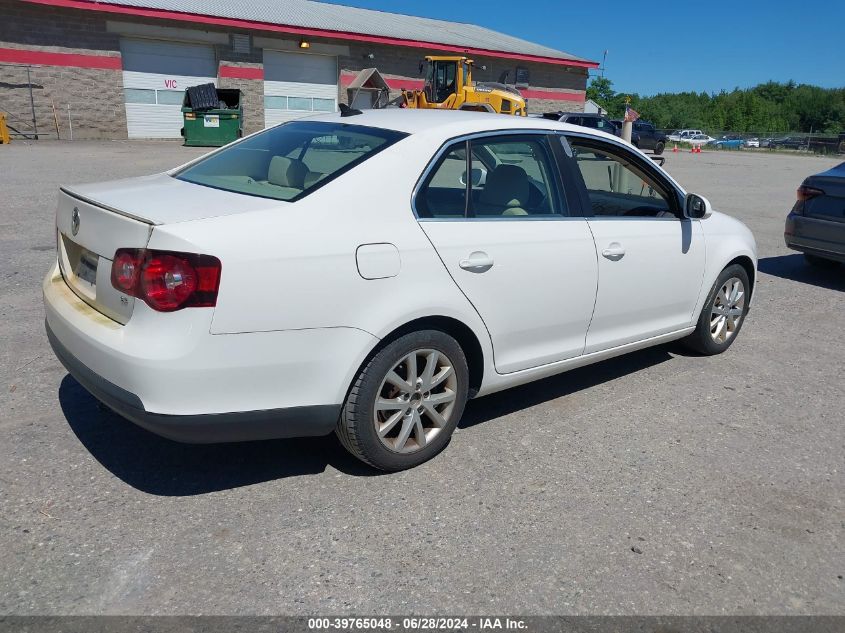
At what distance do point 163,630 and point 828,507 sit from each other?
2888 mm

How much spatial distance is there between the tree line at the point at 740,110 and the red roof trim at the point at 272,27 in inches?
2564

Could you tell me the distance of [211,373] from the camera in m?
2.83

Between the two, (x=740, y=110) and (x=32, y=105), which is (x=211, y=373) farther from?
(x=740, y=110)

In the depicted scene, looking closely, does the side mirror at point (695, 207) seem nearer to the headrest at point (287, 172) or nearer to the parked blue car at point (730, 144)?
the headrest at point (287, 172)

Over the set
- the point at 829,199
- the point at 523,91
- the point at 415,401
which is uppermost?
the point at 523,91

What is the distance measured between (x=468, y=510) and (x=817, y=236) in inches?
258

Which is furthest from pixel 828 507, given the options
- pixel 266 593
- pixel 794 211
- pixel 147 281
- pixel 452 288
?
pixel 794 211

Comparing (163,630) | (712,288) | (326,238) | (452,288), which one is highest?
(326,238)

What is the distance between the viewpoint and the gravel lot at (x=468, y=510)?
268cm

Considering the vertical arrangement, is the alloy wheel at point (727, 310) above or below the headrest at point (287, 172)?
below

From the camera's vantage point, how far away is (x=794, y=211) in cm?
839

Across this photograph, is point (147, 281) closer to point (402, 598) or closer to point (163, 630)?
point (163, 630)

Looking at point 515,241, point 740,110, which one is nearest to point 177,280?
point 515,241

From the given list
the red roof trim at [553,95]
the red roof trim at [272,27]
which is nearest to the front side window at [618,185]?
the red roof trim at [272,27]
